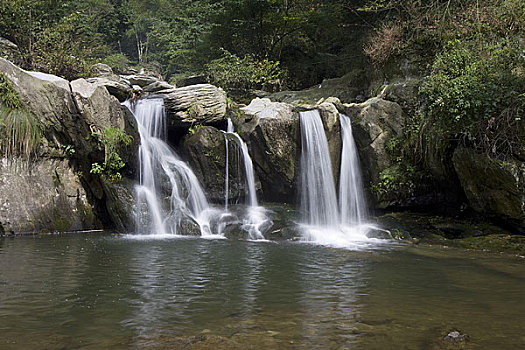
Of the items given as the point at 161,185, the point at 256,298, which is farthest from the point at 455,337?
the point at 161,185

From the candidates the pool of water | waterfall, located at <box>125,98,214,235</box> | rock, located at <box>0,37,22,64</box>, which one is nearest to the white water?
waterfall, located at <box>125,98,214,235</box>

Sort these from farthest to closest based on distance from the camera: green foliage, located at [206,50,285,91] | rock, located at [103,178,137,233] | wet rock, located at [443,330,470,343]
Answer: green foliage, located at [206,50,285,91] < rock, located at [103,178,137,233] < wet rock, located at [443,330,470,343]

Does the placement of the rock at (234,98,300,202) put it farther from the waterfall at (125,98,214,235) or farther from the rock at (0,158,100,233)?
the rock at (0,158,100,233)

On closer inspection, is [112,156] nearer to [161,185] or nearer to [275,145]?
[161,185]

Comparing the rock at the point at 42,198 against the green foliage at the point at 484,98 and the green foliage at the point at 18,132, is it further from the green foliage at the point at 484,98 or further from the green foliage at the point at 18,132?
the green foliage at the point at 484,98

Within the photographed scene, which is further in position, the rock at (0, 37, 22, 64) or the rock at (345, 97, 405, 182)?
the rock at (0, 37, 22, 64)

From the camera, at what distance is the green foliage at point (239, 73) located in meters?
17.6

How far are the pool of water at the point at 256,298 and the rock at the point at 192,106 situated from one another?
559 centimetres

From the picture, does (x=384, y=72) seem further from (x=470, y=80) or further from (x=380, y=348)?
(x=380, y=348)

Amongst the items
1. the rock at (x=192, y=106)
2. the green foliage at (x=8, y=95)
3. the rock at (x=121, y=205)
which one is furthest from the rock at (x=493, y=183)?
the green foliage at (x=8, y=95)

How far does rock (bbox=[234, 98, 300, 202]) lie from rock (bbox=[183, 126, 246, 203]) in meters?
0.61

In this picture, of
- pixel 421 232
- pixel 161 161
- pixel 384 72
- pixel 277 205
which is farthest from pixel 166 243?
pixel 384 72

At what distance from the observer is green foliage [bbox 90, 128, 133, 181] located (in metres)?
10.9

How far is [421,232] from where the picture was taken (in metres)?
10.5
